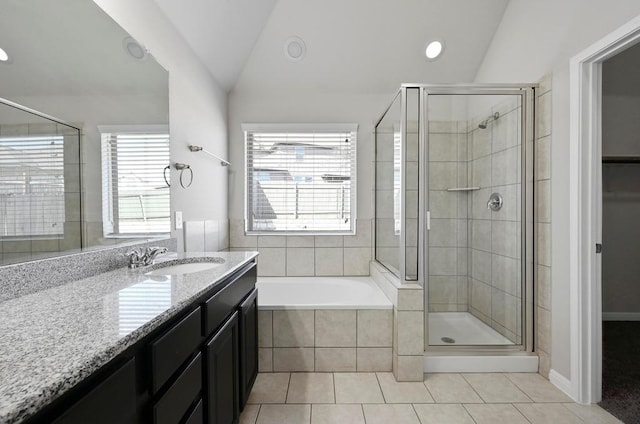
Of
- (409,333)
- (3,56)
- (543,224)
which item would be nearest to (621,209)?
(543,224)

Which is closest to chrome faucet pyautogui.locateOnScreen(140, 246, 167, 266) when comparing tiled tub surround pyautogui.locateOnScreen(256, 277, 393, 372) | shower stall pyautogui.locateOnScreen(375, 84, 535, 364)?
tiled tub surround pyautogui.locateOnScreen(256, 277, 393, 372)

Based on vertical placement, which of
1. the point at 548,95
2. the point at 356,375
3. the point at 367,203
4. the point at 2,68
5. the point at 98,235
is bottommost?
the point at 356,375

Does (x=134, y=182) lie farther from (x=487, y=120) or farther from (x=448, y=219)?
(x=487, y=120)

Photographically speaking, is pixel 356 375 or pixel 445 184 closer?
pixel 356 375

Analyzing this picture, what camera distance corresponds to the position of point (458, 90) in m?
2.07

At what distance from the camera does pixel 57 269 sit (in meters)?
1.07

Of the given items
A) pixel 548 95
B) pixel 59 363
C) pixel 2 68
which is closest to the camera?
pixel 59 363

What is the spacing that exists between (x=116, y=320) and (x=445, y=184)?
2176 millimetres

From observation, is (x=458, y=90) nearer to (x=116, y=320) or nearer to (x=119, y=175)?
(x=119, y=175)

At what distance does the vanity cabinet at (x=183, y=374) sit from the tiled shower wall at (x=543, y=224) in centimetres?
191

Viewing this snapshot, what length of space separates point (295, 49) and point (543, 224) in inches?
94.8

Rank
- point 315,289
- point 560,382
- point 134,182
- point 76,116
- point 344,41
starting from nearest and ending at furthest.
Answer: point 76,116 → point 134,182 → point 560,382 → point 344,41 → point 315,289

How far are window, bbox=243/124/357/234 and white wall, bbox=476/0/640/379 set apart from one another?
1.53 meters

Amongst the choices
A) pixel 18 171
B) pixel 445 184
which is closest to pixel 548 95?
pixel 445 184
